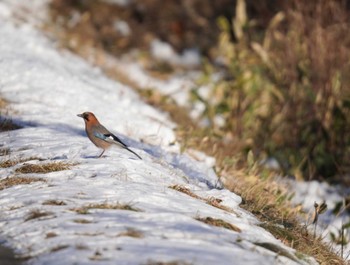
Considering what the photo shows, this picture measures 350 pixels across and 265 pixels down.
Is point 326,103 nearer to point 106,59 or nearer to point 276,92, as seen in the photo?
point 276,92

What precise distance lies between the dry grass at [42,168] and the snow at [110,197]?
81 millimetres

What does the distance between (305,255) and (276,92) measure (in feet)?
20.9

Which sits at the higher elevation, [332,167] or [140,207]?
[140,207]

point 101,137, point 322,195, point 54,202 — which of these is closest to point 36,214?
point 54,202

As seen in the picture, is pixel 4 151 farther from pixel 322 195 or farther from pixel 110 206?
pixel 322 195

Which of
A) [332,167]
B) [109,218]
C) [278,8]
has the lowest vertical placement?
[332,167]

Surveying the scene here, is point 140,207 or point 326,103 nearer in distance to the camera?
point 140,207

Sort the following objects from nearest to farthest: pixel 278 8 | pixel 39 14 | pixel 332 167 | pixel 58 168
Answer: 1. pixel 58 168
2. pixel 332 167
3. pixel 278 8
4. pixel 39 14

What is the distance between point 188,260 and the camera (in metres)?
4.24

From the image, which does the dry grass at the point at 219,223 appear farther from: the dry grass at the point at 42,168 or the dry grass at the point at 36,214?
the dry grass at the point at 42,168

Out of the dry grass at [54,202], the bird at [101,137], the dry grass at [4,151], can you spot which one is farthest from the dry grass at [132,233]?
the dry grass at [4,151]

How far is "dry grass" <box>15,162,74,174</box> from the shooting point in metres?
6.11

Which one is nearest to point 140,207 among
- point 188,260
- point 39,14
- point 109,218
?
point 109,218

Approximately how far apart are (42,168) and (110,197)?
1.01m
